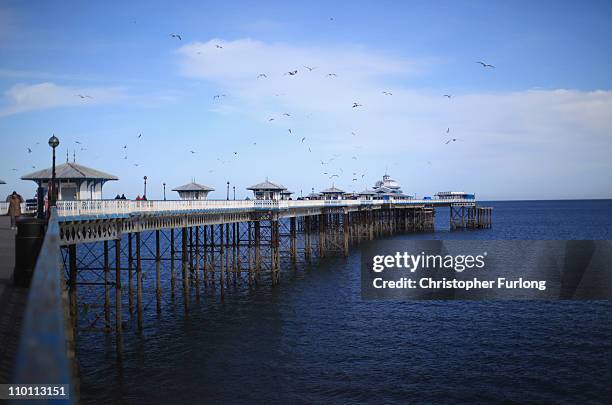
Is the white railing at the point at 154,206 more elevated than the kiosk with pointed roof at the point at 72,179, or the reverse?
the kiosk with pointed roof at the point at 72,179

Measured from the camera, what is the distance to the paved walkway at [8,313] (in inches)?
404

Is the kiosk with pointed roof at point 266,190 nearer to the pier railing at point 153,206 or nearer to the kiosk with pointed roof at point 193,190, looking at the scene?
the pier railing at point 153,206

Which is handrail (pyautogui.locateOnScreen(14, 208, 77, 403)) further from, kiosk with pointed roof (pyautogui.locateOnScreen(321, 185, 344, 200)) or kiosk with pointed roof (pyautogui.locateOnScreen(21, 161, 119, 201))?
kiosk with pointed roof (pyautogui.locateOnScreen(321, 185, 344, 200))

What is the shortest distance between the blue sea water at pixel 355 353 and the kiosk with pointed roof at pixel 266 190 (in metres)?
28.9

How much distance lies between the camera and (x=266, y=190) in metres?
71.9

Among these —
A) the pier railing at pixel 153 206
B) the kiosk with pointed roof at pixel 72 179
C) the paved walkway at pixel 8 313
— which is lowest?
the paved walkway at pixel 8 313

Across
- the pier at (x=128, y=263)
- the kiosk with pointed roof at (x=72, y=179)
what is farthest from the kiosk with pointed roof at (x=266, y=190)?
the kiosk with pointed roof at (x=72, y=179)

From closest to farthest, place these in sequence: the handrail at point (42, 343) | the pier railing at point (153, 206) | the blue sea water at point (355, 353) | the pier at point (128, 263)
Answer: the handrail at point (42, 343) → the pier at point (128, 263) → the pier railing at point (153, 206) → the blue sea water at point (355, 353)

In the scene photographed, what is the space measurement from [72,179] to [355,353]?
1907 centimetres

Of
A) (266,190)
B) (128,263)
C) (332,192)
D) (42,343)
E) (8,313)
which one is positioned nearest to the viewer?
(42,343)

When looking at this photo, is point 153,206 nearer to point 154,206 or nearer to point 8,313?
point 154,206

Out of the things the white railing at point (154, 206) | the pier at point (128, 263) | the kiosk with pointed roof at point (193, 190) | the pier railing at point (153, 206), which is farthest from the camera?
the kiosk with pointed roof at point (193, 190)

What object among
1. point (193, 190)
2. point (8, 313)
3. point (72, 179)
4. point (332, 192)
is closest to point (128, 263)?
point (193, 190)

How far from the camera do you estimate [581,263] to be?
61719 mm
